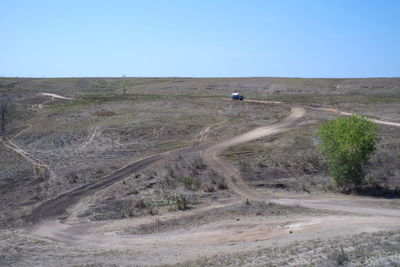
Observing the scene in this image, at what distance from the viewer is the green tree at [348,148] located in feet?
100

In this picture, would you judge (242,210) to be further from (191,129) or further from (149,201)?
(191,129)

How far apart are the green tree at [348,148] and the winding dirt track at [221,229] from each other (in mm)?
2425

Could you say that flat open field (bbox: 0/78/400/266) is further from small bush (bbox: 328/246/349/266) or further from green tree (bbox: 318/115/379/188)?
green tree (bbox: 318/115/379/188)

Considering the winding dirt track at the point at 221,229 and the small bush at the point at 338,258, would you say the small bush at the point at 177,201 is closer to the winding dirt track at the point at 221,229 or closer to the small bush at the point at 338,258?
the winding dirt track at the point at 221,229

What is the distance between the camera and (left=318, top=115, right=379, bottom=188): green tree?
30.5 m

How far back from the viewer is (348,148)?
30.4 metres

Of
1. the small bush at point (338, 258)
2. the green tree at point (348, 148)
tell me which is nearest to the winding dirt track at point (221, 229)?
the green tree at point (348, 148)

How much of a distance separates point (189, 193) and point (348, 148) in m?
11.0

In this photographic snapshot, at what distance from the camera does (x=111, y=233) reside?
23656 mm

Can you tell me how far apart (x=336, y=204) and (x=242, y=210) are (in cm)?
584

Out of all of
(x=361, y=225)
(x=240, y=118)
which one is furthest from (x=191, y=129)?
(x=361, y=225)

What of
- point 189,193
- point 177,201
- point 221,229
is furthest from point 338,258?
point 189,193

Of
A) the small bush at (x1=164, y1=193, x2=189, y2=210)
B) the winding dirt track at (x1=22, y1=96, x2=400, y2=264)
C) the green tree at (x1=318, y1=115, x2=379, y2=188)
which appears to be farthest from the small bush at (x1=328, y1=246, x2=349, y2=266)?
the green tree at (x1=318, y1=115, x2=379, y2=188)

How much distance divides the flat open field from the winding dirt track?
94 mm
